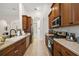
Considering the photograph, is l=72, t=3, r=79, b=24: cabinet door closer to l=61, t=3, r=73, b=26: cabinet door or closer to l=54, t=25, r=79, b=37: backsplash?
l=61, t=3, r=73, b=26: cabinet door

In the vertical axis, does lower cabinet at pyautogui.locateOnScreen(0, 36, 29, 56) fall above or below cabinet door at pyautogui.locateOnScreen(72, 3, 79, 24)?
below

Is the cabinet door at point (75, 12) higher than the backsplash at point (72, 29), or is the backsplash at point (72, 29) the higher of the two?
the cabinet door at point (75, 12)

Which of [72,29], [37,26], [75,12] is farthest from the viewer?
[72,29]

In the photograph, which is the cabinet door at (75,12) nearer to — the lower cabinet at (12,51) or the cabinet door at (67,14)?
the cabinet door at (67,14)

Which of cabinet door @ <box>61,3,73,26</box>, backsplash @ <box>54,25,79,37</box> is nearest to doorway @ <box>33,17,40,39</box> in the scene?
cabinet door @ <box>61,3,73,26</box>

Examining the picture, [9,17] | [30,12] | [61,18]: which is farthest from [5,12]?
[61,18]

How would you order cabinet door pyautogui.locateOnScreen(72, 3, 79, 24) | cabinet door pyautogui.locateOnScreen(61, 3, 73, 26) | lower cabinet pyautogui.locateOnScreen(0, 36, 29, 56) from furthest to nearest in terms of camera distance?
1. cabinet door pyautogui.locateOnScreen(61, 3, 73, 26)
2. cabinet door pyautogui.locateOnScreen(72, 3, 79, 24)
3. lower cabinet pyautogui.locateOnScreen(0, 36, 29, 56)

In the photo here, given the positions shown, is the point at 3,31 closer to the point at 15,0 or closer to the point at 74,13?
the point at 15,0

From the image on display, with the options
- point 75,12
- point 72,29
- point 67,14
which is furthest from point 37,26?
point 75,12

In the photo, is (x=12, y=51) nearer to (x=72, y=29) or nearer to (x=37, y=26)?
(x=37, y=26)

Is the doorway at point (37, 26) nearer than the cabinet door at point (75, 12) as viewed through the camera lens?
No

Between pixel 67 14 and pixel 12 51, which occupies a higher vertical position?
pixel 67 14

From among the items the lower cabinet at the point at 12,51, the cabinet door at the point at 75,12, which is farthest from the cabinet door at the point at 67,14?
the lower cabinet at the point at 12,51

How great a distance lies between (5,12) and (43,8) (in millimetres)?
754
